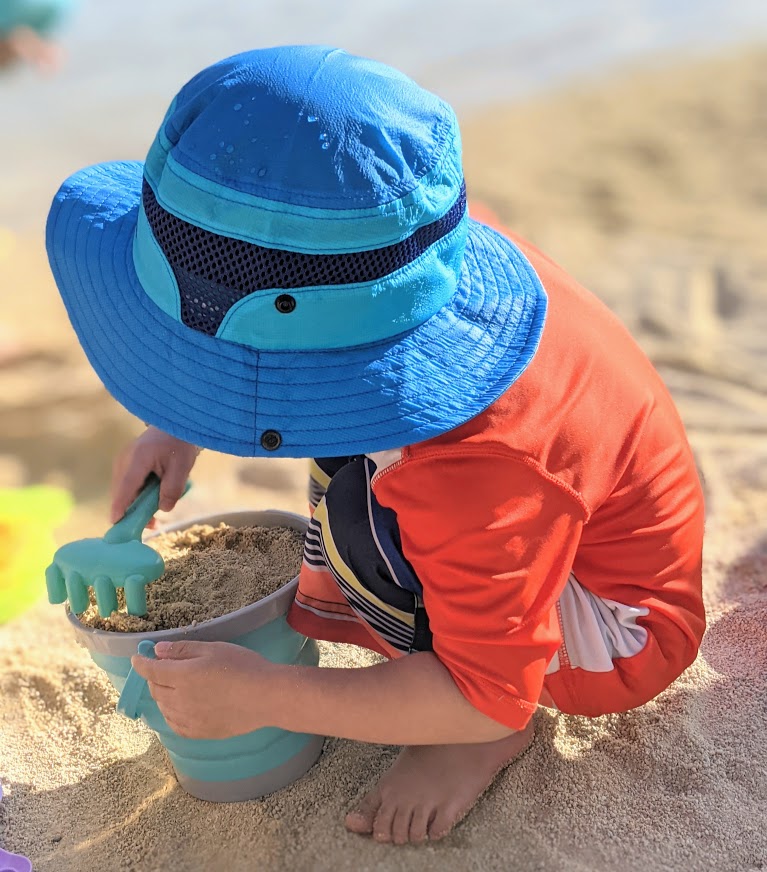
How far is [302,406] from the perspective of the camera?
3.32 ft

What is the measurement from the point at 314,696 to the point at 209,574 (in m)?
0.27

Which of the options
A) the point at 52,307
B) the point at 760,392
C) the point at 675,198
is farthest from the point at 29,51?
the point at 760,392

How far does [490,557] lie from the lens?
1062mm

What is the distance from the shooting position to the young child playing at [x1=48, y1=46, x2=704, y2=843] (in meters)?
0.98

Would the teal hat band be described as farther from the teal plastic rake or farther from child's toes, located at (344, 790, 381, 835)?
child's toes, located at (344, 790, 381, 835)

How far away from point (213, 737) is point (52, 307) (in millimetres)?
1945

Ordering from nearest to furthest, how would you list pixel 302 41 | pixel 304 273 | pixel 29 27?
pixel 304 273 → pixel 29 27 → pixel 302 41

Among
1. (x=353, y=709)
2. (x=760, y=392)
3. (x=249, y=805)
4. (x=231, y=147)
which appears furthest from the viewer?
(x=760, y=392)

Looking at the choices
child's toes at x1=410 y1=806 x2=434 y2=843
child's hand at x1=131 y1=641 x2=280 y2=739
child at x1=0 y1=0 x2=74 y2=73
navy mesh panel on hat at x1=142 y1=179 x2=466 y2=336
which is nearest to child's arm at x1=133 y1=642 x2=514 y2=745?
child's hand at x1=131 y1=641 x2=280 y2=739

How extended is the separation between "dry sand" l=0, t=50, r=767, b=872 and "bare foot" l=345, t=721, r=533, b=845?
0.02 m

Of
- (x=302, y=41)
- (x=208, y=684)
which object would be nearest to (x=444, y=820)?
(x=208, y=684)

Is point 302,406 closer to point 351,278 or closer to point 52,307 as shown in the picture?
point 351,278

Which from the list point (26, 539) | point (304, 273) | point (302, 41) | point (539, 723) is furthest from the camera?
point (302, 41)

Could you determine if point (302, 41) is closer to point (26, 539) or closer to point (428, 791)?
point (26, 539)
